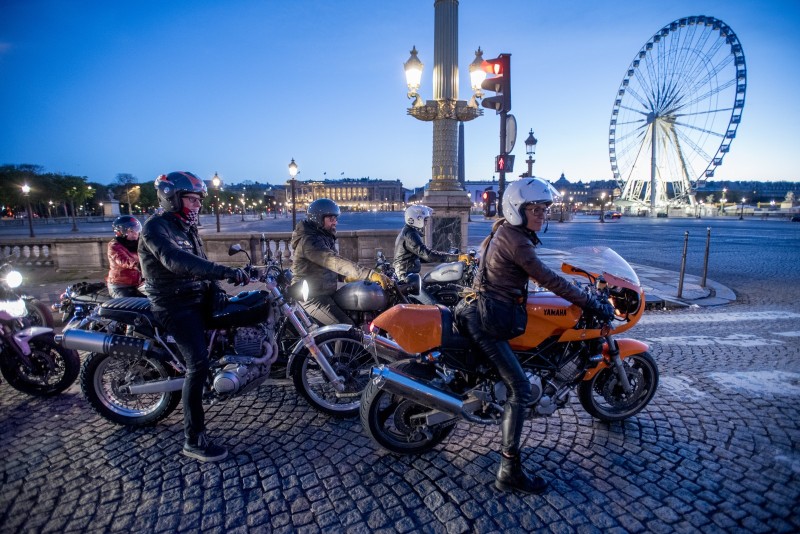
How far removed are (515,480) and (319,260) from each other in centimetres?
225

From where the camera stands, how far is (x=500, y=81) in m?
6.72

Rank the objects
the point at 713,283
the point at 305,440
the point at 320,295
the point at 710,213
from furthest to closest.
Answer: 1. the point at 710,213
2. the point at 713,283
3. the point at 320,295
4. the point at 305,440

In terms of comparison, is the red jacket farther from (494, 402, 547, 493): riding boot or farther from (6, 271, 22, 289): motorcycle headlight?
(494, 402, 547, 493): riding boot

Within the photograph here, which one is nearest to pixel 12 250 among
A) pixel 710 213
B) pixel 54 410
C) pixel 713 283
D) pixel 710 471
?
pixel 54 410

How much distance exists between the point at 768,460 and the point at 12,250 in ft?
48.9

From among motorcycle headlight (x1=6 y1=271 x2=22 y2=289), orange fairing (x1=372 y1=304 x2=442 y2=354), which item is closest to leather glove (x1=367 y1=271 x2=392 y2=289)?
orange fairing (x1=372 y1=304 x2=442 y2=354)

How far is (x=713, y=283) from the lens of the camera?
9281 mm

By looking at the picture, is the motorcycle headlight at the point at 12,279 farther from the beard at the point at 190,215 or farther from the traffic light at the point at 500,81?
the traffic light at the point at 500,81

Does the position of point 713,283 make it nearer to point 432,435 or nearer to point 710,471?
point 710,471

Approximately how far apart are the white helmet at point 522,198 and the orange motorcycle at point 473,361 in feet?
2.11

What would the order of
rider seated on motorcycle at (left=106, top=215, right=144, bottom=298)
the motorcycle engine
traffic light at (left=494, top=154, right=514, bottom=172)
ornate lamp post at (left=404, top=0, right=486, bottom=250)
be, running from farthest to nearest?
ornate lamp post at (left=404, top=0, right=486, bottom=250) < traffic light at (left=494, top=154, right=514, bottom=172) < rider seated on motorcycle at (left=106, top=215, right=144, bottom=298) < the motorcycle engine

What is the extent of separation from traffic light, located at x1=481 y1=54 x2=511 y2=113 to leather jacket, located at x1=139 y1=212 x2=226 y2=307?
532 centimetres

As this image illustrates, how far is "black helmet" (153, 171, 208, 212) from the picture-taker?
285 centimetres

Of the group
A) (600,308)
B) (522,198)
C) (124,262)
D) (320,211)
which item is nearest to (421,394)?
(600,308)
